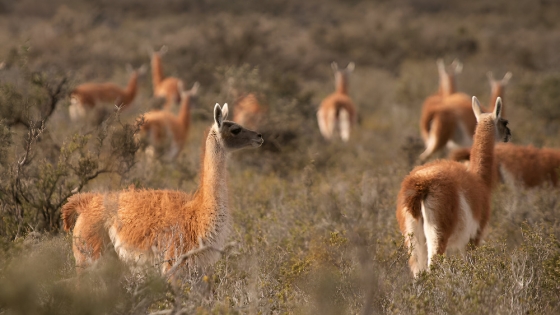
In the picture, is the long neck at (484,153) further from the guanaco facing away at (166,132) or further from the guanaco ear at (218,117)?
the guanaco facing away at (166,132)

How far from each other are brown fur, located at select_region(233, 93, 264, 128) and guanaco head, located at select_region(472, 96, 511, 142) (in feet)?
15.1

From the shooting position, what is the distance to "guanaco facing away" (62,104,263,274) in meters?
4.51

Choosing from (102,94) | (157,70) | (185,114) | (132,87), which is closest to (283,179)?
(185,114)

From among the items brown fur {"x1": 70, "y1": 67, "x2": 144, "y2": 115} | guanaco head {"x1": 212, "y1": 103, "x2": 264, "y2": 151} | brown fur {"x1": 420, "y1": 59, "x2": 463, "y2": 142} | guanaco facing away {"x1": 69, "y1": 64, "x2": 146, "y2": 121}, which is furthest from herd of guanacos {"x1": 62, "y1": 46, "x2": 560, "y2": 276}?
brown fur {"x1": 70, "y1": 67, "x2": 144, "y2": 115}

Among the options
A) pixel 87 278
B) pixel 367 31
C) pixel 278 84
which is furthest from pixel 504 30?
pixel 87 278

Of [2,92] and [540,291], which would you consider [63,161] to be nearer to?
[2,92]

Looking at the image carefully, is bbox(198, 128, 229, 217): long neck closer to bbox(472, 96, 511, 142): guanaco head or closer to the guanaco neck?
the guanaco neck

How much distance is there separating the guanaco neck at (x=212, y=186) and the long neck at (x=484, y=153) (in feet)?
8.12

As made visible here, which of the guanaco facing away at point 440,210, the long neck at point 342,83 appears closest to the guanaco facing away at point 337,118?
the long neck at point 342,83

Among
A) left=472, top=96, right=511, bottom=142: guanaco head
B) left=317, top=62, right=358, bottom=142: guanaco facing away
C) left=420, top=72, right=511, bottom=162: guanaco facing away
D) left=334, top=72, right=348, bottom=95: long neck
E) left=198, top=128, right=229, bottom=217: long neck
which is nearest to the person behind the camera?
left=198, top=128, right=229, bottom=217: long neck

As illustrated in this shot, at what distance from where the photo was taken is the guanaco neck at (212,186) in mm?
4599

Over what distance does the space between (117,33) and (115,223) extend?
1042 inches

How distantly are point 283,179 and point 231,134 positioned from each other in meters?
4.17

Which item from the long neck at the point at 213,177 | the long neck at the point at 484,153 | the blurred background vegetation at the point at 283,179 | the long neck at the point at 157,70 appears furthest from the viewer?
the long neck at the point at 157,70
